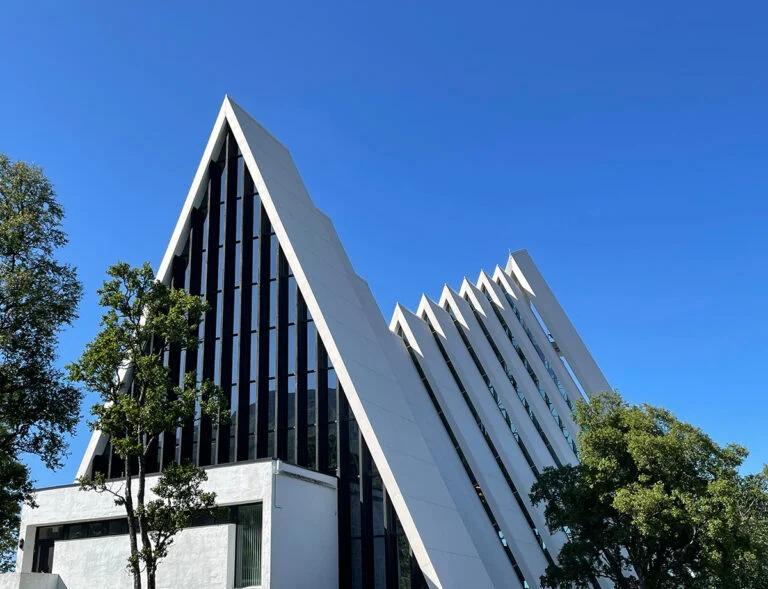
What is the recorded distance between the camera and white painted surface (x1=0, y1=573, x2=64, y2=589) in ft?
68.4

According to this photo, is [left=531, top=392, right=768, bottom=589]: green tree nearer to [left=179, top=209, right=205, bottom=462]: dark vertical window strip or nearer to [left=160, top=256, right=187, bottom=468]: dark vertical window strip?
[left=179, top=209, right=205, bottom=462]: dark vertical window strip

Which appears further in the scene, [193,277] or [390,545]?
[193,277]

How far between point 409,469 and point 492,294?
82.4ft

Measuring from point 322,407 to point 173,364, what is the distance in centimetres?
704

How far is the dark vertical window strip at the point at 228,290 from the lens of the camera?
82.4ft

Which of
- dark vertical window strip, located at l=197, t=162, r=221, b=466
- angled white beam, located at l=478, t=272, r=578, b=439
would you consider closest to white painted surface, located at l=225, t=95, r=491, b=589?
dark vertical window strip, located at l=197, t=162, r=221, b=466

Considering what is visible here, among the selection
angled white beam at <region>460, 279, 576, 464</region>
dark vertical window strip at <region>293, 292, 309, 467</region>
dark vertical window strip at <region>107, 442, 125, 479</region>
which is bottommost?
dark vertical window strip at <region>107, 442, 125, 479</region>

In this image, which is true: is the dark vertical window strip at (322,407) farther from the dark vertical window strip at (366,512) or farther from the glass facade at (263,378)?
the dark vertical window strip at (366,512)

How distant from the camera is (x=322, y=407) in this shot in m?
24.0

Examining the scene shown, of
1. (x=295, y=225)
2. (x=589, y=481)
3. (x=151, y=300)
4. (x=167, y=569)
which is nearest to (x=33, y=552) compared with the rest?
(x=167, y=569)

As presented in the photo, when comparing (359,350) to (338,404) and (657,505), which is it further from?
(657,505)

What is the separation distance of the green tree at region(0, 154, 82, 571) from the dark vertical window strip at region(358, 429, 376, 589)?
8896 millimetres

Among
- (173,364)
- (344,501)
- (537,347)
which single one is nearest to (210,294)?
(173,364)

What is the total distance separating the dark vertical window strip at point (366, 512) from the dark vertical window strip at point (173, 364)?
6256 mm
